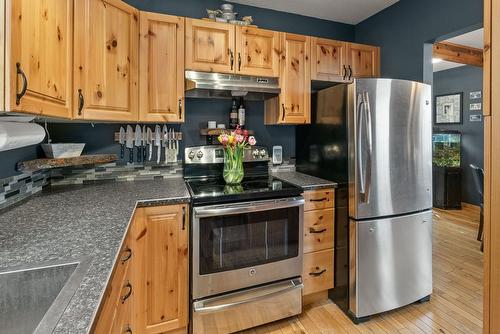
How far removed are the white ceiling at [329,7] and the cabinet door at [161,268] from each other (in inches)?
82.9

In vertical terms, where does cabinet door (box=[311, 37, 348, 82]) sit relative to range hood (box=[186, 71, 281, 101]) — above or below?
above

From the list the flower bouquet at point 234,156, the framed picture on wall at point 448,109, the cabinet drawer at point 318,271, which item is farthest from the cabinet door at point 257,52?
the framed picture on wall at point 448,109

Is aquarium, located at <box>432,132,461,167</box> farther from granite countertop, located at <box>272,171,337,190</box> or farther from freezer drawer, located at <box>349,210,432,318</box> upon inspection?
granite countertop, located at <box>272,171,337,190</box>

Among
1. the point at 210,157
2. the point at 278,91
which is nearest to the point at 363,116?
the point at 278,91

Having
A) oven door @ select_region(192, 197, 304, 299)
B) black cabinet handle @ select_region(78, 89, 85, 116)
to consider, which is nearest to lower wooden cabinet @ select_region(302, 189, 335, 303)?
oven door @ select_region(192, 197, 304, 299)

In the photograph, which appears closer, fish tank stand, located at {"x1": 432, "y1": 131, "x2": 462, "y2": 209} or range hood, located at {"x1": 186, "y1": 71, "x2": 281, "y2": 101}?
range hood, located at {"x1": 186, "y1": 71, "x2": 281, "y2": 101}

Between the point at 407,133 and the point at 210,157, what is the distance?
5.23ft

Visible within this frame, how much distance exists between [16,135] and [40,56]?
1.12 feet

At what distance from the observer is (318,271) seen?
219 centimetres

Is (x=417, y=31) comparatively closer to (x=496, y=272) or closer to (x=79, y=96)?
(x=496, y=272)

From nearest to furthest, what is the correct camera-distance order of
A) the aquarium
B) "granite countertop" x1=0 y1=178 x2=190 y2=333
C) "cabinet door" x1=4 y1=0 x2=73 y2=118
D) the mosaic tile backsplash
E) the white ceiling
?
"granite countertop" x1=0 y1=178 x2=190 y2=333 < "cabinet door" x1=4 y1=0 x2=73 y2=118 < the mosaic tile backsplash < the white ceiling < the aquarium

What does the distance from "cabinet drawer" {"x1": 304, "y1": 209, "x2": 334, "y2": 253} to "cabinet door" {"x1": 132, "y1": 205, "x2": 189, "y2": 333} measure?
92 cm

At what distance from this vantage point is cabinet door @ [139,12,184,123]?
1.99m

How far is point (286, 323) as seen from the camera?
204 centimetres
